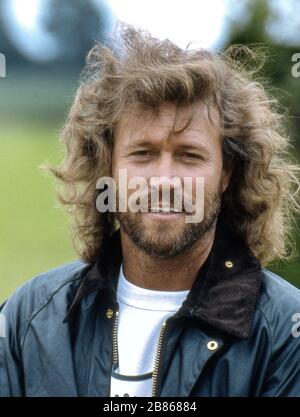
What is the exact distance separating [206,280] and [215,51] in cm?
110

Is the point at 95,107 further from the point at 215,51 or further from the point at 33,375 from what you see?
the point at 33,375

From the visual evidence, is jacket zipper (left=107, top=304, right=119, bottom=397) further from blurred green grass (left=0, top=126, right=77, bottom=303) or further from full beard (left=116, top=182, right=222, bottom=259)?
blurred green grass (left=0, top=126, right=77, bottom=303)

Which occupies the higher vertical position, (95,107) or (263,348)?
(95,107)

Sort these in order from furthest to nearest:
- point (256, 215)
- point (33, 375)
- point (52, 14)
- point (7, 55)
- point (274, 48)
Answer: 1. point (7, 55)
2. point (52, 14)
3. point (274, 48)
4. point (256, 215)
5. point (33, 375)

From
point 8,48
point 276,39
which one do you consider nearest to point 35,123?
point 8,48

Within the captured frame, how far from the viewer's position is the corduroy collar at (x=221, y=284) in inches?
115

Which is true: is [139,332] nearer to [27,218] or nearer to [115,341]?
[115,341]

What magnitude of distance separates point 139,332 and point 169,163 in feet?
2.22

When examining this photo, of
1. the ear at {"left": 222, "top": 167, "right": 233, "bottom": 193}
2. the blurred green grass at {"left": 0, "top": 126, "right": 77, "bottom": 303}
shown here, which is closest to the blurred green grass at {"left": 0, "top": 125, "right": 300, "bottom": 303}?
the blurred green grass at {"left": 0, "top": 126, "right": 77, "bottom": 303}

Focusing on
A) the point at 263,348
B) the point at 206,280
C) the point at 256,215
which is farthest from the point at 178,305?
the point at 256,215

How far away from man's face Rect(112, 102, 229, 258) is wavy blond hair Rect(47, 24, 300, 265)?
0.09m

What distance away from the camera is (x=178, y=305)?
306cm

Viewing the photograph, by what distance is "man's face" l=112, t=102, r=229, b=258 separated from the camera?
3023mm

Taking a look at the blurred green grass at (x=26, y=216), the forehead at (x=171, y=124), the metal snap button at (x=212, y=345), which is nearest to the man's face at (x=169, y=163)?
the forehead at (x=171, y=124)
